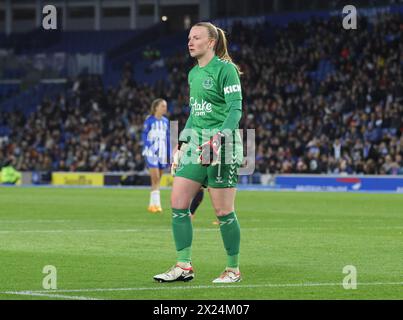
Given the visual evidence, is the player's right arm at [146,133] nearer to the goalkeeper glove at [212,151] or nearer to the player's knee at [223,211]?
the player's knee at [223,211]

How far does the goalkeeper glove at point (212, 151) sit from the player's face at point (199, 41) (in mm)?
930

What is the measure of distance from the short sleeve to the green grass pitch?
1910mm

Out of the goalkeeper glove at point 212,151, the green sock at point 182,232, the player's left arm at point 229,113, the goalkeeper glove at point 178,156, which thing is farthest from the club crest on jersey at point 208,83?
the green sock at point 182,232

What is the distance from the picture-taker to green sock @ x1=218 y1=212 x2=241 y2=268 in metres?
11.3

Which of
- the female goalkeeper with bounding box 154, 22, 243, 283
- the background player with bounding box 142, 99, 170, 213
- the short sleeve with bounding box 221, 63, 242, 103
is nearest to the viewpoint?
the short sleeve with bounding box 221, 63, 242, 103

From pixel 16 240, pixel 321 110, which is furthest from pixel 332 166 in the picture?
pixel 16 240

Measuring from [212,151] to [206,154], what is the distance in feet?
0.27

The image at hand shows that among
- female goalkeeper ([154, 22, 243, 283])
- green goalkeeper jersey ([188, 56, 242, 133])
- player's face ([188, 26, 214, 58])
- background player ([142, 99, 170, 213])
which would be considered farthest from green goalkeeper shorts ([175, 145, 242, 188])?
background player ([142, 99, 170, 213])

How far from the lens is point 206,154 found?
36.2ft

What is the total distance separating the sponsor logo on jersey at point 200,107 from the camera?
11.2 meters

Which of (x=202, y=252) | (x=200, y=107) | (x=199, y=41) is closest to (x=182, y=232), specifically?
(x=200, y=107)

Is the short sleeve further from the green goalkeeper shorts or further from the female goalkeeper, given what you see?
the green goalkeeper shorts

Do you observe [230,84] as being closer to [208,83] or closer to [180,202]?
[208,83]

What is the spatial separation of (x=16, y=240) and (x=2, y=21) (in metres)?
54.4
